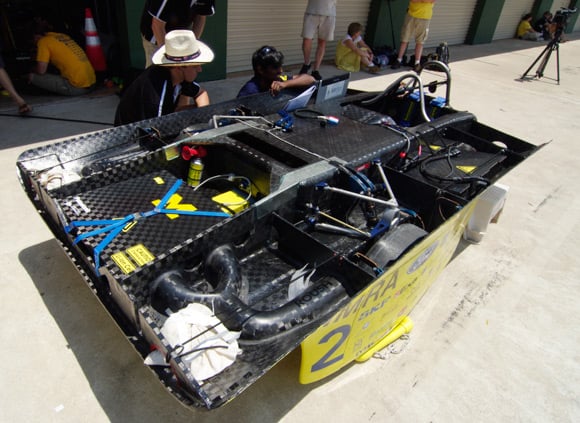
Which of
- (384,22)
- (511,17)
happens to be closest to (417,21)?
(384,22)

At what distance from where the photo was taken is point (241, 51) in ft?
24.7

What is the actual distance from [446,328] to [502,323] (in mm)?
464

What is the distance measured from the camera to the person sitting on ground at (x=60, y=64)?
5160 mm

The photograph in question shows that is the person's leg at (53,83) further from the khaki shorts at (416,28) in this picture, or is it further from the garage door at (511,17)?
the garage door at (511,17)

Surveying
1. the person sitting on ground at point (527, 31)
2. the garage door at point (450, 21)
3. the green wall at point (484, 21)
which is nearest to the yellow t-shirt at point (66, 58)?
the garage door at point (450, 21)

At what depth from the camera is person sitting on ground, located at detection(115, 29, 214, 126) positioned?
3188 millimetres

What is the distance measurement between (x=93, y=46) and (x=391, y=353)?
6061 mm

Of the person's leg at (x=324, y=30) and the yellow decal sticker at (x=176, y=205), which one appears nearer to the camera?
the yellow decal sticker at (x=176, y=205)

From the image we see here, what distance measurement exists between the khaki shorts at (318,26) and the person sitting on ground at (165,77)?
432cm

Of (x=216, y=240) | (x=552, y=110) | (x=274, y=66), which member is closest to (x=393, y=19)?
(x=552, y=110)

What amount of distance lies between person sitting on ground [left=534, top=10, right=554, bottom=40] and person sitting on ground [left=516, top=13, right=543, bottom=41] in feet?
0.73

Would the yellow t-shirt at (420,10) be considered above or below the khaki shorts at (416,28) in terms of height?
above

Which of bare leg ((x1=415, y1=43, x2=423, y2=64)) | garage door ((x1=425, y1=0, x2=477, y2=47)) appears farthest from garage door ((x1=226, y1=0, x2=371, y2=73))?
garage door ((x1=425, y1=0, x2=477, y2=47))

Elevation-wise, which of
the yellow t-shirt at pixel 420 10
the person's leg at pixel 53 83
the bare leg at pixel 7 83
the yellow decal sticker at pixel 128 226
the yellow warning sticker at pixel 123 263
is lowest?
the person's leg at pixel 53 83
